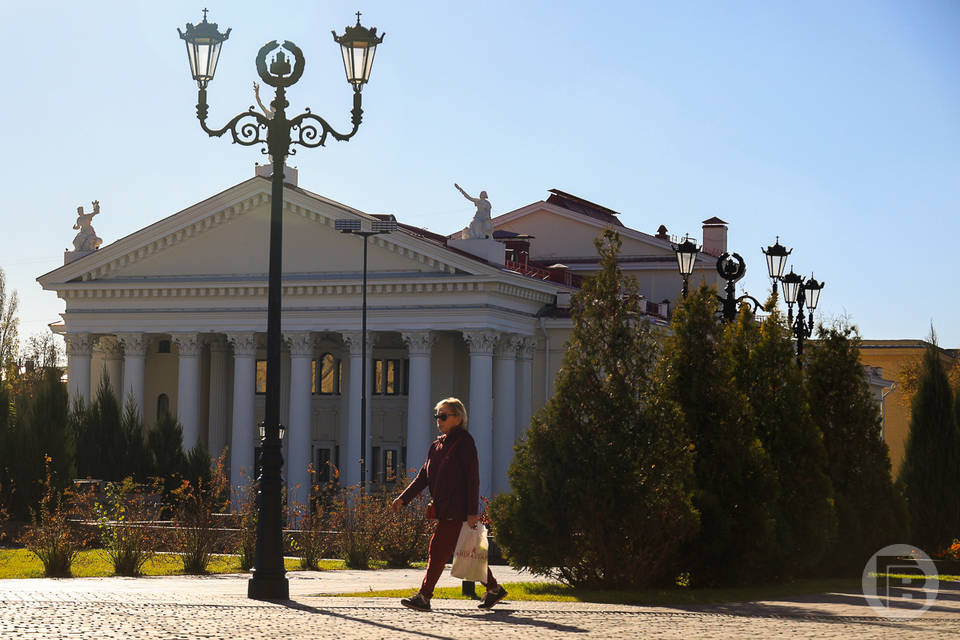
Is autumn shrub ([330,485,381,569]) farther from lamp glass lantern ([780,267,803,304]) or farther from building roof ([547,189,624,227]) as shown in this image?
building roof ([547,189,624,227])

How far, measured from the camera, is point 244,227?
173ft

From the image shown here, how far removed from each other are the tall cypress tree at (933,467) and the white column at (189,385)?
99.4 feet

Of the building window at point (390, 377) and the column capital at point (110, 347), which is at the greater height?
the column capital at point (110, 347)

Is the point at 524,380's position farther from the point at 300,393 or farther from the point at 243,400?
the point at 243,400

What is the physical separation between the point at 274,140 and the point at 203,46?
6.92ft

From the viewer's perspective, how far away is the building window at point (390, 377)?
55.2m

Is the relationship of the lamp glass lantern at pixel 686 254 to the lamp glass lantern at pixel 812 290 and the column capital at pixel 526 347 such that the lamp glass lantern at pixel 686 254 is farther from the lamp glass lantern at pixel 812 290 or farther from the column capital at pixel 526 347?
the column capital at pixel 526 347

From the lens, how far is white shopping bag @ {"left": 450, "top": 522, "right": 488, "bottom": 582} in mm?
14336

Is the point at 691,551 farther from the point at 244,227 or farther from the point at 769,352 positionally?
the point at 244,227

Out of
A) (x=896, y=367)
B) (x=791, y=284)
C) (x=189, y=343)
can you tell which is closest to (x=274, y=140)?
(x=791, y=284)

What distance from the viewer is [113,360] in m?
57.4

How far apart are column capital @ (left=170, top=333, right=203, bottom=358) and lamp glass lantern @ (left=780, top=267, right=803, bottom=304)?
28897mm

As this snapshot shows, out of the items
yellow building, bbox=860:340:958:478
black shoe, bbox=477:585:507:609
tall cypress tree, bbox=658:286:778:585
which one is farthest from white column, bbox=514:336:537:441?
black shoe, bbox=477:585:507:609

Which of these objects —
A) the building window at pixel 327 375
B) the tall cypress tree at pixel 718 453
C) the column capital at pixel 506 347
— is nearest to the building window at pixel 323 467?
the building window at pixel 327 375
